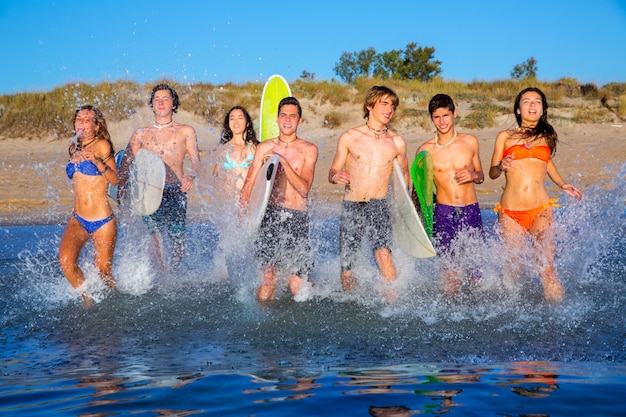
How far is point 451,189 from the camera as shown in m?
6.30

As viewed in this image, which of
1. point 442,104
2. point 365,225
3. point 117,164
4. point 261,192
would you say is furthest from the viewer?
point 117,164

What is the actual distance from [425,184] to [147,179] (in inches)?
93.8

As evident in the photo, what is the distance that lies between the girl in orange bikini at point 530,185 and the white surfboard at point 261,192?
173 cm

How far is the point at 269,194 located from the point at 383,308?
121cm

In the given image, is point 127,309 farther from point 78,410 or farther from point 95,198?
point 78,410

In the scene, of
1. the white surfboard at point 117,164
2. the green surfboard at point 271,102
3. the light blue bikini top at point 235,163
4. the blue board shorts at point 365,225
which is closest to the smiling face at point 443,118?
the blue board shorts at point 365,225

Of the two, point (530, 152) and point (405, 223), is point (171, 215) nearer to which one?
point (405, 223)

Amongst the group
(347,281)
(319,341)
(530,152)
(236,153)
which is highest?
(236,153)

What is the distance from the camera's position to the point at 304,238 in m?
6.06

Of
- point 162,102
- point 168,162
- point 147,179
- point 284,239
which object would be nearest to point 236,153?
point 168,162

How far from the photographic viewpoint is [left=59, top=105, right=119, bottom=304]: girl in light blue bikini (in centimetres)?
600

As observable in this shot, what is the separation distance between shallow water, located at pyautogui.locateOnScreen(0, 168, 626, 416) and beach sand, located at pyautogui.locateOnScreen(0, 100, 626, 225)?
4.04m

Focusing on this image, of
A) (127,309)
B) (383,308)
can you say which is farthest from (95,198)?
(383,308)

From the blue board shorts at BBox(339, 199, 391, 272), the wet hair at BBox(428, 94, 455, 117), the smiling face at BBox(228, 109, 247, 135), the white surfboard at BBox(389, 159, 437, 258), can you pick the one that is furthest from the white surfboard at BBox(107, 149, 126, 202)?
the wet hair at BBox(428, 94, 455, 117)
